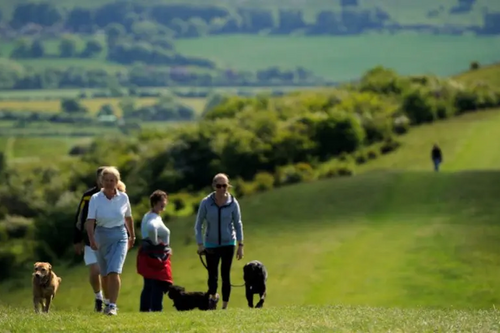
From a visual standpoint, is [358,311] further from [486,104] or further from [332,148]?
[486,104]

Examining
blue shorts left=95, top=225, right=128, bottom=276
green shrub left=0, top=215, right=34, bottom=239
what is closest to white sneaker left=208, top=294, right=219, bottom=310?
blue shorts left=95, top=225, right=128, bottom=276

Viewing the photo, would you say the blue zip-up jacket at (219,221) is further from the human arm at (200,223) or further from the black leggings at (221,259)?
the black leggings at (221,259)

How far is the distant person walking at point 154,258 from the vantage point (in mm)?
21109

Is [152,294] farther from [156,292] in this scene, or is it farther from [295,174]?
[295,174]

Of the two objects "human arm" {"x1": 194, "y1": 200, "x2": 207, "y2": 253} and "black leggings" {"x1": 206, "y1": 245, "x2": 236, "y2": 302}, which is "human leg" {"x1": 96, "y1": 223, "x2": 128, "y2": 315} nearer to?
"human arm" {"x1": 194, "y1": 200, "x2": 207, "y2": 253}

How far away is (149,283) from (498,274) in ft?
54.5

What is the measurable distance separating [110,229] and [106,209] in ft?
1.14

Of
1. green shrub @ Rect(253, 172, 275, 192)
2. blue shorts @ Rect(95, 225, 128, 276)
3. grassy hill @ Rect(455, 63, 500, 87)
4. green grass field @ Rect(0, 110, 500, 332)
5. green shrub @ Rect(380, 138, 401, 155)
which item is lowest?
green grass field @ Rect(0, 110, 500, 332)

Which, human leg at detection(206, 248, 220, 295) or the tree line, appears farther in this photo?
the tree line

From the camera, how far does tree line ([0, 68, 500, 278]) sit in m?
81.8

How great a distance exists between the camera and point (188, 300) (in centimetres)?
2220

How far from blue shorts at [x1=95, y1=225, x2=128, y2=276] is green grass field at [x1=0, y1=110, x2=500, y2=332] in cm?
80

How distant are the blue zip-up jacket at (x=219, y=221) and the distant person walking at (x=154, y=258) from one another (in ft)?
2.17

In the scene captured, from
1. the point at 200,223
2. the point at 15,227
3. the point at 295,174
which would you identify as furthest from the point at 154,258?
the point at 15,227
